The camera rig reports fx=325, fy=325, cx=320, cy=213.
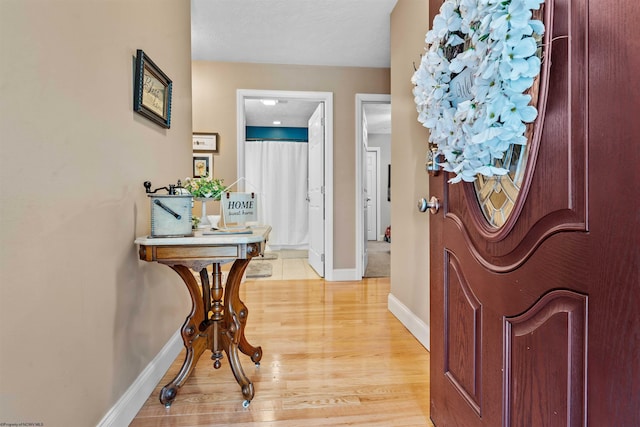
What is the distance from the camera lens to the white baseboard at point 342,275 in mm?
3684

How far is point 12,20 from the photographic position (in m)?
0.80

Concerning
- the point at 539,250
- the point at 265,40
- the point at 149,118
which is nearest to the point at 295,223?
the point at 265,40

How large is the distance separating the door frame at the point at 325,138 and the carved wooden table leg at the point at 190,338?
A: 7.09ft

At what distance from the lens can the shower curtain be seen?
6004 millimetres

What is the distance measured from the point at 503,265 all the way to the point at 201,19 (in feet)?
9.76

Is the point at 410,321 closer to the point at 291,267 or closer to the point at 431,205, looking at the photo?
the point at 431,205

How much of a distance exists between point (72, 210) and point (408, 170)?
1963 mm

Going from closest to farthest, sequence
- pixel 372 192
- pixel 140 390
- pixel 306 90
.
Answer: pixel 140 390, pixel 306 90, pixel 372 192

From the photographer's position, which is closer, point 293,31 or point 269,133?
point 293,31

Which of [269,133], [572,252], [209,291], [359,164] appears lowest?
[209,291]

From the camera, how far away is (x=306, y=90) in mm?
3629

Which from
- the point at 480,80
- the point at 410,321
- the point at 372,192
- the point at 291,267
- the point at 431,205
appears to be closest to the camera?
the point at 480,80

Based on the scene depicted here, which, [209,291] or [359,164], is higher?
[359,164]

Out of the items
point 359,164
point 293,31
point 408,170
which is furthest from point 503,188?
point 359,164
